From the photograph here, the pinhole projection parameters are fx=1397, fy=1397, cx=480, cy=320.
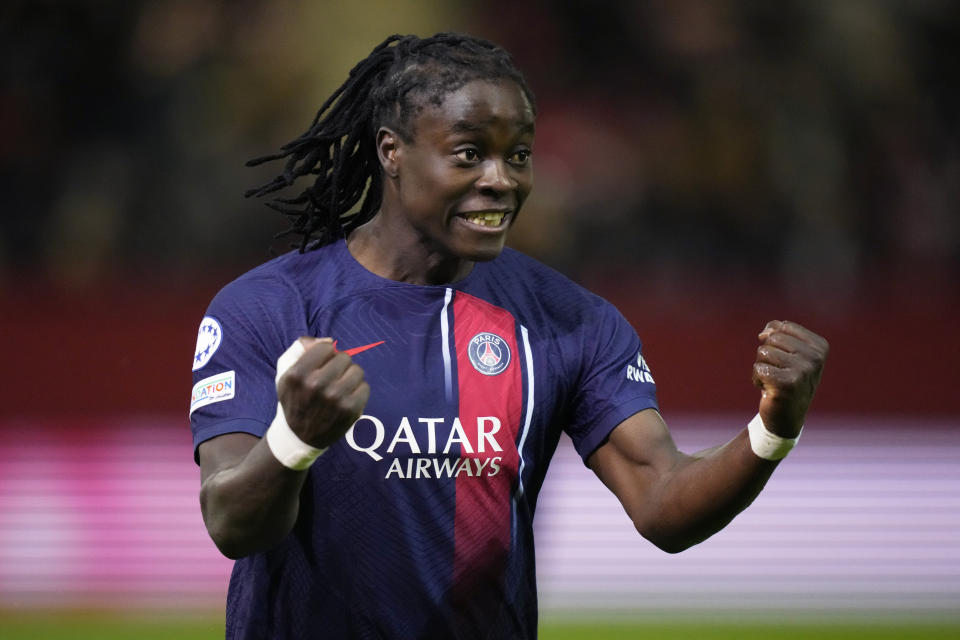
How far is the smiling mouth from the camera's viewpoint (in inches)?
139

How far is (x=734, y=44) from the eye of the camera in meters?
10.1

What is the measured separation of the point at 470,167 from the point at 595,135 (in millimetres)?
6510

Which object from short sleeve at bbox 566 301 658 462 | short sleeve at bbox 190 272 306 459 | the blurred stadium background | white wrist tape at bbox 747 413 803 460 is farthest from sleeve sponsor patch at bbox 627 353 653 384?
the blurred stadium background

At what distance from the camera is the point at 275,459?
119 inches

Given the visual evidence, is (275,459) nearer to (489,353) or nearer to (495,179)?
(489,353)

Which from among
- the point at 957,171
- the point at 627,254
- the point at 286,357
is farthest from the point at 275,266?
the point at 957,171

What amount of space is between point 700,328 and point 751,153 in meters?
2.16

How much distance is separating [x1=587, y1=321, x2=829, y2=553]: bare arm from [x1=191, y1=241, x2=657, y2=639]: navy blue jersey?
8 cm

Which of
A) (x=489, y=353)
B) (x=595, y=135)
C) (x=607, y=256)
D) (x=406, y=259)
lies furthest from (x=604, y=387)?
(x=595, y=135)

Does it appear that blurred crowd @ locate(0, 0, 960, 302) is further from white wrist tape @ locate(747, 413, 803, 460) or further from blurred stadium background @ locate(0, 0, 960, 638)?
white wrist tape @ locate(747, 413, 803, 460)

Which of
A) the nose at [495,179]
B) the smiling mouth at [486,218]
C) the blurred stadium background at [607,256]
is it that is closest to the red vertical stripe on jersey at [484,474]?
the smiling mouth at [486,218]

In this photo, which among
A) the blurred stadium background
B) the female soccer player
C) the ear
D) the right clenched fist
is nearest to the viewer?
the right clenched fist

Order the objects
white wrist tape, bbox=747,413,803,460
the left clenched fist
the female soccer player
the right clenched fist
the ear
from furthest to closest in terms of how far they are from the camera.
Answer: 1. the ear
2. the female soccer player
3. white wrist tape, bbox=747,413,803,460
4. the left clenched fist
5. the right clenched fist

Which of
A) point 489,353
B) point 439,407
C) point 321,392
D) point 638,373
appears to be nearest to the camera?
point 321,392
